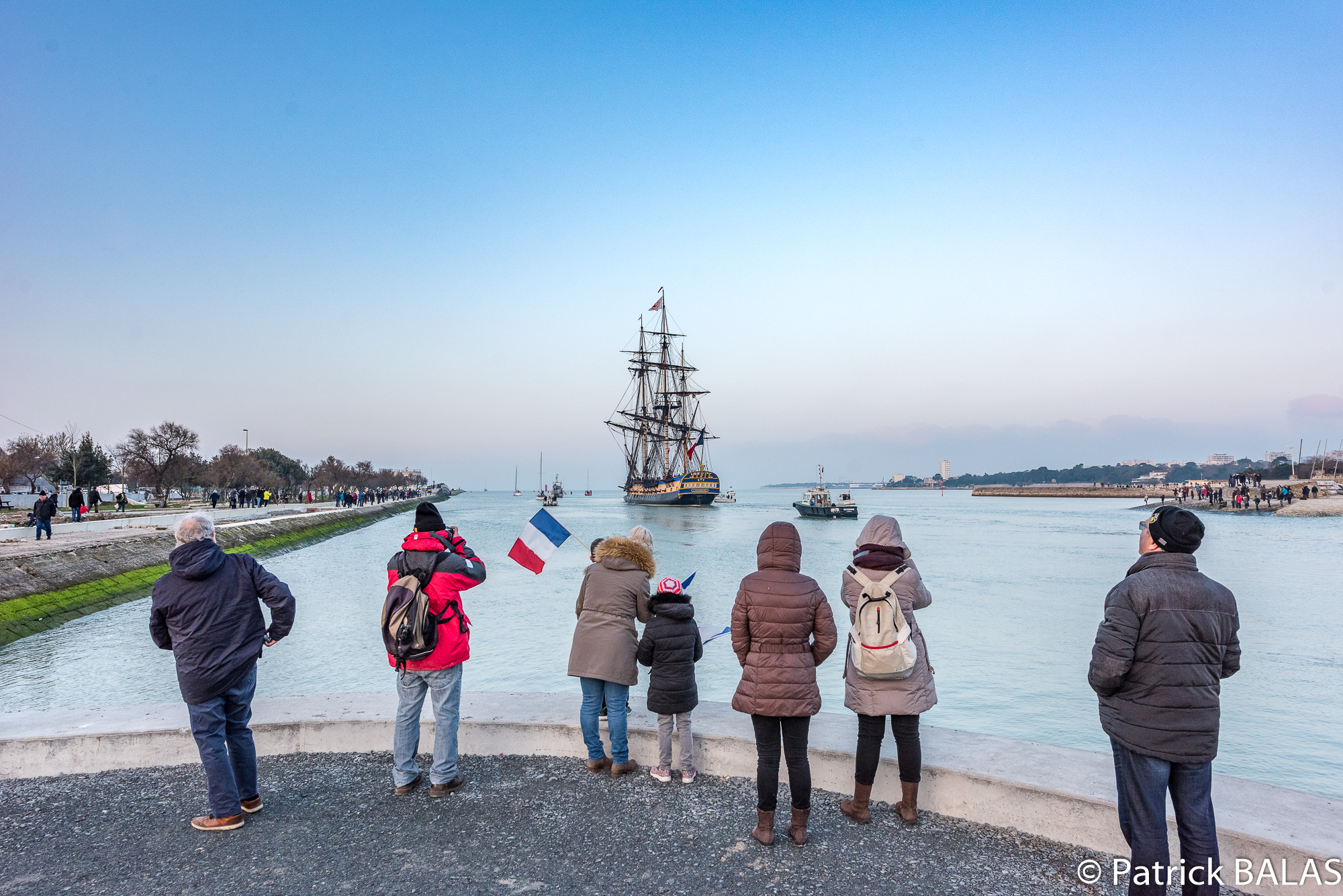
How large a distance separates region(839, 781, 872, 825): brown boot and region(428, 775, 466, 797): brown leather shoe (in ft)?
7.98

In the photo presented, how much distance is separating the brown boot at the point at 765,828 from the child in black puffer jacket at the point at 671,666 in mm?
784

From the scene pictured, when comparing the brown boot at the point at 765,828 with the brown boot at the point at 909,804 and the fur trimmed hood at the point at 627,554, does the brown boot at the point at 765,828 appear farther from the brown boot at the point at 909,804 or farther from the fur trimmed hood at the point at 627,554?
the fur trimmed hood at the point at 627,554

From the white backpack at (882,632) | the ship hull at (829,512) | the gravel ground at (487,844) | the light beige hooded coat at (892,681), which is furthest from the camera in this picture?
the ship hull at (829,512)

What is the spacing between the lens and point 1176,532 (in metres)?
3.08

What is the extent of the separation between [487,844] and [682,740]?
4.44 feet

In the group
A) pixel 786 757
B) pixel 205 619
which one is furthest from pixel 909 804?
pixel 205 619

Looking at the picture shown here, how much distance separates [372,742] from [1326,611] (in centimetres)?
2591

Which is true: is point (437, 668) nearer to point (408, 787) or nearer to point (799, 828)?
point (408, 787)

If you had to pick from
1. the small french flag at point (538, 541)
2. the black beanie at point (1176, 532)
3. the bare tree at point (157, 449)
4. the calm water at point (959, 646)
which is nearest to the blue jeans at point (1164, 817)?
the black beanie at point (1176, 532)

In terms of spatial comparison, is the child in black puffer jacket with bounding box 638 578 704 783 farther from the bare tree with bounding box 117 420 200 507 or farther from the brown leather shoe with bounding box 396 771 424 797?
the bare tree with bounding box 117 420 200 507

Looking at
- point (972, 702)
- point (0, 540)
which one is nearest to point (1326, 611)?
point (972, 702)

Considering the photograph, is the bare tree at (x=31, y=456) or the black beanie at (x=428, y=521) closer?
the black beanie at (x=428, y=521)

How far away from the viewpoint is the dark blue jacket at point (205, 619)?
3.99 metres

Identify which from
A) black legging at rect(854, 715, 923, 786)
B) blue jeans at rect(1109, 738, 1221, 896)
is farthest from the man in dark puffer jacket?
black legging at rect(854, 715, 923, 786)
